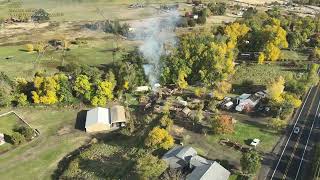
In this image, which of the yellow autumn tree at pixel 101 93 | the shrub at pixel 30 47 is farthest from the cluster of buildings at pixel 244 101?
the shrub at pixel 30 47

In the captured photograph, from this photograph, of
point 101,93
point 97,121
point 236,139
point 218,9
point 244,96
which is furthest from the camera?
point 218,9

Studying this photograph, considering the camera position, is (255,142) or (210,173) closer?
(210,173)

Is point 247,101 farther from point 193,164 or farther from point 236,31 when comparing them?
point 236,31

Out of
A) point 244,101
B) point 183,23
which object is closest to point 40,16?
point 183,23

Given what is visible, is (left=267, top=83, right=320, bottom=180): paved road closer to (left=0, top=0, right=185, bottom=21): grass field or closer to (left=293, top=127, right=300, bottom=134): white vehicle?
(left=293, top=127, right=300, bottom=134): white vehicle

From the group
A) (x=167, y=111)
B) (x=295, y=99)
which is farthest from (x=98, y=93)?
(x=295, y=99)

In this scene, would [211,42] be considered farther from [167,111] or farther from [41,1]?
[41,1]

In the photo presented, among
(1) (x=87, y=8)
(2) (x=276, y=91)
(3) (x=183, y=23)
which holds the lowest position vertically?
(2) (x=276, y=91)

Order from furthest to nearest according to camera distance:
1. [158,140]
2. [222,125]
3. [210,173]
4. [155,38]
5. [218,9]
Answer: [218,9], [155,38], [222,125], [158,140], [210,173]
